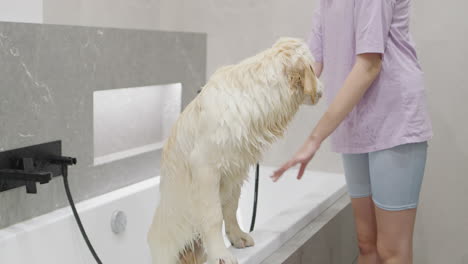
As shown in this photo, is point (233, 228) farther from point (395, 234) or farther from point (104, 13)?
point (104, 13)

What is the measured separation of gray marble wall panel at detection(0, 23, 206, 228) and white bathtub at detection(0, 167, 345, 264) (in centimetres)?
6

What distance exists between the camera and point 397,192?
1489 mm

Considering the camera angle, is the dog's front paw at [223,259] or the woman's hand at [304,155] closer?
the dog's front paw at [223,259]

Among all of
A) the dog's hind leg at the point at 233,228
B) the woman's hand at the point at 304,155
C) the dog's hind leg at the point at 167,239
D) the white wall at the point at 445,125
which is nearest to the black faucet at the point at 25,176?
the dog's hind leg at the point at 167,239

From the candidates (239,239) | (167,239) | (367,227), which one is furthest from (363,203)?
(167,239)

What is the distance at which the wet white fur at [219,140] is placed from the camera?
120 centimetres

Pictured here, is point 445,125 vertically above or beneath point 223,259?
above

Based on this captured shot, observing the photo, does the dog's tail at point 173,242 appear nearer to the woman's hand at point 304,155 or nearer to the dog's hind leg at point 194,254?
the dog's hind leg at point 194,254

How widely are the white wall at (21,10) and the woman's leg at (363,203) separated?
136 centimetres

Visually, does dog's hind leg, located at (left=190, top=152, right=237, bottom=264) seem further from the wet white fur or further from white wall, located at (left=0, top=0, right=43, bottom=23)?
Answer: white wall, located at (left=0, top=0, right=43, bottom=23)

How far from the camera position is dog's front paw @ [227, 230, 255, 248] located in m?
1.40

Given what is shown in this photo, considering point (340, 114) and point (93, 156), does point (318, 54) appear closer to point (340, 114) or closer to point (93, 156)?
point (340, 114)

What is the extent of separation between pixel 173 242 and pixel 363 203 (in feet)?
2.18

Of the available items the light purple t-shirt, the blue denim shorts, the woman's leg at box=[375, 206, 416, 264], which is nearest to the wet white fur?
the light purple t-shirt
